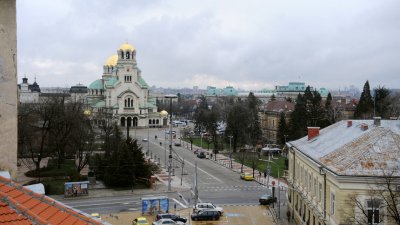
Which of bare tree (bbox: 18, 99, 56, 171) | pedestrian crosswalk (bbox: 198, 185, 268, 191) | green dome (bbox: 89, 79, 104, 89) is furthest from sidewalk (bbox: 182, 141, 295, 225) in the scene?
green dome (bbox: 89, 79, 104, 89)

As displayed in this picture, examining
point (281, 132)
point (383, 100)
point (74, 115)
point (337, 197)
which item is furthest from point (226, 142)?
point (337, 197)

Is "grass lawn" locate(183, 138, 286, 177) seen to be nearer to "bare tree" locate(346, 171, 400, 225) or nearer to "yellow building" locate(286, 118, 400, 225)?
"yellow building" locate(286, 118, 400, 225)

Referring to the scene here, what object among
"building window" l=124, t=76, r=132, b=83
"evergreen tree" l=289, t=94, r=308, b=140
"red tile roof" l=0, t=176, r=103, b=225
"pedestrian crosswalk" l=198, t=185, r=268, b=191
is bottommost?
"pedestrian crosswalk" l=198, t=185, r=268, b=191

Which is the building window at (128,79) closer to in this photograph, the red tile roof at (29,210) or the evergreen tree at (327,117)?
the evergreen tree at (327,117)

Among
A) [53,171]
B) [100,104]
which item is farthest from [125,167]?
[100,104]

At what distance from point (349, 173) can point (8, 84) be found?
57.0ft

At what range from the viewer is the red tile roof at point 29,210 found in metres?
5.09

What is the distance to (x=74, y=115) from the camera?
5300 cm

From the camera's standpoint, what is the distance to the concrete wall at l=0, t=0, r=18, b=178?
685 cm

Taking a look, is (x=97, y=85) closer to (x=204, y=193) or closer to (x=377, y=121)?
(x=204, y=193)

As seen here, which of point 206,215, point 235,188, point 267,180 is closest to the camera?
point 206,215

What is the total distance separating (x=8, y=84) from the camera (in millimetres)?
6926

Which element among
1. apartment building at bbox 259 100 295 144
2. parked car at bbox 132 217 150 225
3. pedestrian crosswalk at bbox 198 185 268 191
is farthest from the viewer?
apartment building at bbox 259 100 295 144

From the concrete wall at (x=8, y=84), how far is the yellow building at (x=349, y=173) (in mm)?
15699
